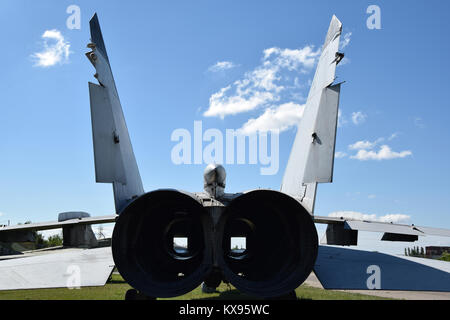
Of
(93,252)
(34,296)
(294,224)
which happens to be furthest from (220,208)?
(34,296)

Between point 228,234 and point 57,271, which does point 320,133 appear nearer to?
point 228,234

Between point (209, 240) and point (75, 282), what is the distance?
1671 mm

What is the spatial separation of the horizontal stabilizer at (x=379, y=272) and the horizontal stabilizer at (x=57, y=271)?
9.04ft

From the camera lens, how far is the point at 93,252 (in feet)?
13.9

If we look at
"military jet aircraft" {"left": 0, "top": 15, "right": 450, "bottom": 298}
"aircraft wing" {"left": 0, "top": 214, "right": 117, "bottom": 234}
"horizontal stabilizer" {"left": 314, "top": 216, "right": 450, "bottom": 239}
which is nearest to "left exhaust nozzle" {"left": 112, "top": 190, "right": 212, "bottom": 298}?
"military jet aircraft" {"left": 0, "top": 15, "right": 450, "bottom": 298}

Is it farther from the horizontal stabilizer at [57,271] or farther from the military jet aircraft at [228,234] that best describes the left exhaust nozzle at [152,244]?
the horizontal stabilizer at [57,271]

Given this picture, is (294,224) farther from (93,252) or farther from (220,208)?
(93,252)

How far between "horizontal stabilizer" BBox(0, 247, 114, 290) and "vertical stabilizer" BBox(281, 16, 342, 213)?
117 inches

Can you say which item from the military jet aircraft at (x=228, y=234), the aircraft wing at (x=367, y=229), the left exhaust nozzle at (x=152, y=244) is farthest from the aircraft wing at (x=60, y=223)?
the aircraft wing at (x=367, y=229)

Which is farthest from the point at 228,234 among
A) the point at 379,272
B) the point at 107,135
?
the point at 107,135

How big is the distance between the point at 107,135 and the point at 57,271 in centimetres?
190

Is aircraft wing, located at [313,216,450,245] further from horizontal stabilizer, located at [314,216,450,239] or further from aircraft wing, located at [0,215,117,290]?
aircraft wing, located at [0,215,117,290]

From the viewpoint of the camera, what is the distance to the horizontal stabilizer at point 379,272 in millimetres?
3482

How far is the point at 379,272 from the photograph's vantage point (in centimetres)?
371
